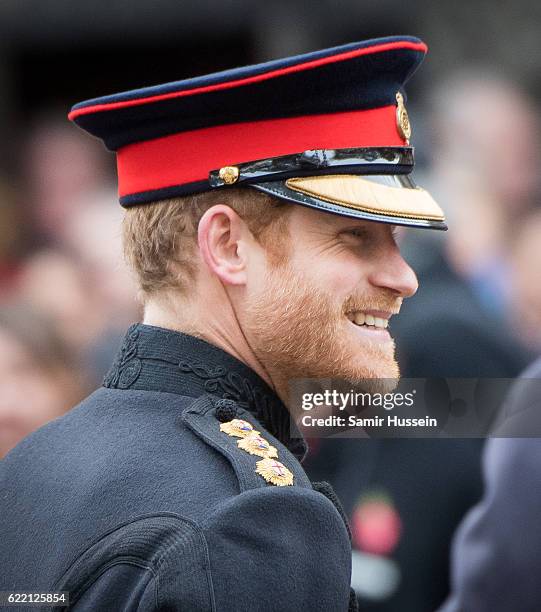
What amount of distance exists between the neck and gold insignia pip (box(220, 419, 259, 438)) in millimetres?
163

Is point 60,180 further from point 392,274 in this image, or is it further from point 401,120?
point 392,274

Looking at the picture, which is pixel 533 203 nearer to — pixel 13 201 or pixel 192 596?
pixel 13 201

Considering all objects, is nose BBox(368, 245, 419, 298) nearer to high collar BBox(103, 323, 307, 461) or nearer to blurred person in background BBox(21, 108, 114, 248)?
high collar BBox(103, 323, 307, 461)

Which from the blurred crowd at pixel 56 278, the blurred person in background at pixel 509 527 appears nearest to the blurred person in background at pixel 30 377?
the blurred crowd at pixel 56 278

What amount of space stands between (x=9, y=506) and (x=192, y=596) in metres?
0.52

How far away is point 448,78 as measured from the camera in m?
5.35

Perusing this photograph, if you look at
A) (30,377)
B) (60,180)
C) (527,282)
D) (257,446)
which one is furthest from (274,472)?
(60,180)

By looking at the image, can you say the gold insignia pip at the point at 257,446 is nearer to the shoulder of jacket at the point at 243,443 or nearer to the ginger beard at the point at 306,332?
the shoulder of jacket at the point at 243,443

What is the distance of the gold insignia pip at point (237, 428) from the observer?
1977 mm

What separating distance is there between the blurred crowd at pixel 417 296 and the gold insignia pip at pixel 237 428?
1.94 feet

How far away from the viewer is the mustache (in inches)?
85.4

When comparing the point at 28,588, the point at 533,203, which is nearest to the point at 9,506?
the point at 28,588

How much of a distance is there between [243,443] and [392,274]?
1.53 ft

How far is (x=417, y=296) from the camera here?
3906 mm
